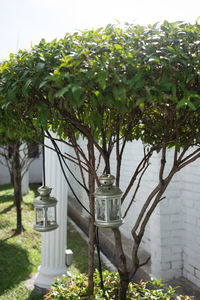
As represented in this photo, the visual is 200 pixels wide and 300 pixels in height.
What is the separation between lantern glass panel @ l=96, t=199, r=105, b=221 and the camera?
5.86ft

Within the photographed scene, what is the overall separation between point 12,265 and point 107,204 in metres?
3.72

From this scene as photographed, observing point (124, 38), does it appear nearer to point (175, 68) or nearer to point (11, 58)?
point (175, 68)

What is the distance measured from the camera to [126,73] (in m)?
1.36

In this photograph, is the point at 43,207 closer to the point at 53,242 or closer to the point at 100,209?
the point at 100,209

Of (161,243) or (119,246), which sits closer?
(119,246)

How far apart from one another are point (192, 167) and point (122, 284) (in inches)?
75.9

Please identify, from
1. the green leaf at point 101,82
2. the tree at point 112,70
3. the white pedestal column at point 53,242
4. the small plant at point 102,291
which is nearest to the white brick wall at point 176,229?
the white pedestal column at point 53,242

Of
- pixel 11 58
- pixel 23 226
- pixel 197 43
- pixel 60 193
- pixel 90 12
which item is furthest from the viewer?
pixel 23 226

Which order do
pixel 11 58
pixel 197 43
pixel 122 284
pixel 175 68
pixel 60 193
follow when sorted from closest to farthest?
pixel 175 68, pixel 197 43, pixel 11 58, pixel 122 284, pixel 60 193

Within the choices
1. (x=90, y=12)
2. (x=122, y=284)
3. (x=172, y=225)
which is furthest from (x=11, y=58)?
(x=172, y=225)

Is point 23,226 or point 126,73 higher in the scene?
point 126,73

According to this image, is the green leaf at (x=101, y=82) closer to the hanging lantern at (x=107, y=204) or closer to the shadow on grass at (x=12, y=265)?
the hanging lantern at (x=107, y=204)

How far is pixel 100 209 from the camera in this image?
1803 millimetres

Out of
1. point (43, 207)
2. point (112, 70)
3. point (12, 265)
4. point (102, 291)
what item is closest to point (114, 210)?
point (43, 207)
